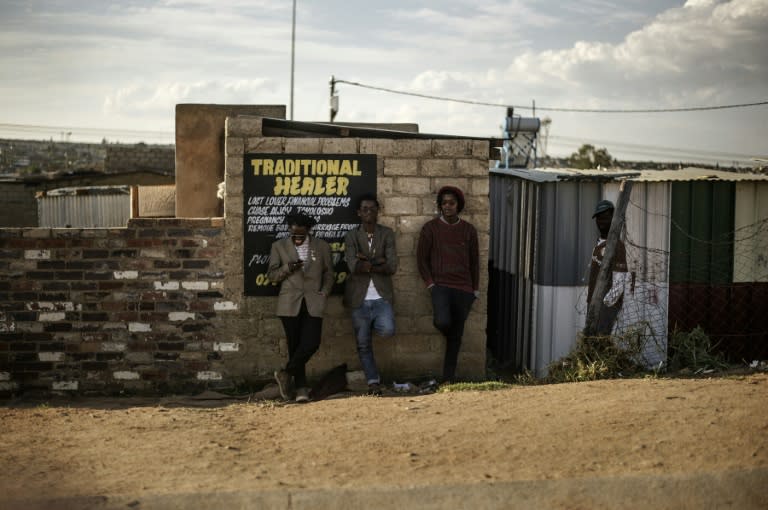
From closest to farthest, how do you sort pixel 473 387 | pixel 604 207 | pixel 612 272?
pixel 473 387 < pixel 612 272 < pixel 604 207

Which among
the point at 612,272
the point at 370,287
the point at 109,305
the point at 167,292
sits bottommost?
the point at 109,305

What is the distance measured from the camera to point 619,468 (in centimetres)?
515

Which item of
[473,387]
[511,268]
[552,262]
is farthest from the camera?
[511,268]

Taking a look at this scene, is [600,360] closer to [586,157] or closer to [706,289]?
[706,289]

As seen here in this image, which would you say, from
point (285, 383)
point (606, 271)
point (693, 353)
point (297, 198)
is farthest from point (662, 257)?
point (285, 383)

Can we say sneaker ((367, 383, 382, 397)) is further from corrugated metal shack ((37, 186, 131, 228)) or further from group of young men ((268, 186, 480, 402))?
corrugated metal shack ((37, 186, 131, 228))

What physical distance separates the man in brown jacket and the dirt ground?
2.16ft

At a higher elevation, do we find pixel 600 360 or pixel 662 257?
pixel 662 257

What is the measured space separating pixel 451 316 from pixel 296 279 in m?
1.55

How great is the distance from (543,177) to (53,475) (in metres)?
5.73

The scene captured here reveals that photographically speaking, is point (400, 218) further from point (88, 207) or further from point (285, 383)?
point (88, 207)

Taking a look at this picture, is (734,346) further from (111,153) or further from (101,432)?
(111,153)

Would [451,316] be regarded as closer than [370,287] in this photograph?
No

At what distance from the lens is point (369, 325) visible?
802 centimetres
